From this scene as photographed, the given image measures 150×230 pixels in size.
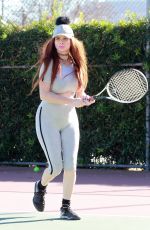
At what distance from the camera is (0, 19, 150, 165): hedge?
9789mm

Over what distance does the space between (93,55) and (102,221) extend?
4.73 metres

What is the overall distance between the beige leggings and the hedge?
4.21m

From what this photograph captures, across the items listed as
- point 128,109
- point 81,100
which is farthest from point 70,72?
point 128,109

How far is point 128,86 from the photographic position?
5977 millimetres

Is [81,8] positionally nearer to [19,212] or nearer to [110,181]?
[110,181]

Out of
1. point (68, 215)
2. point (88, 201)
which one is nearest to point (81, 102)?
point (68, 215)

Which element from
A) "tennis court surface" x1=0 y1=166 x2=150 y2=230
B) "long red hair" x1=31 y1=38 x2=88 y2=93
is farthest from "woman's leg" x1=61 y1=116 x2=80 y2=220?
"long red hair" x1=31 y1=38 x2=88 y2=93

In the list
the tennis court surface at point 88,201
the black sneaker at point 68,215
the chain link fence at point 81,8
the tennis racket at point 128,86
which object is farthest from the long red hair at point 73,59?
the chain link fence at point 81,8

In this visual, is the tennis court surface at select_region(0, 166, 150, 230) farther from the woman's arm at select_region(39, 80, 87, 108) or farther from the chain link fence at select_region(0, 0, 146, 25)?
the chain link fence at select_region(0, 0, 146, 25)

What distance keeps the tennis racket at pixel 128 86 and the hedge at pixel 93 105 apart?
3.55 meters

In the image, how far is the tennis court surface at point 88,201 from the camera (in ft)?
18.0

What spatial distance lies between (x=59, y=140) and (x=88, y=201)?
5.09 feet

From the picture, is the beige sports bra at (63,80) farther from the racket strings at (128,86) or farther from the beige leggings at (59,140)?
the racket strings at (128,86)

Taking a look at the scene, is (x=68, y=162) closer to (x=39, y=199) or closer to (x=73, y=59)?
(x=39, y=199)
